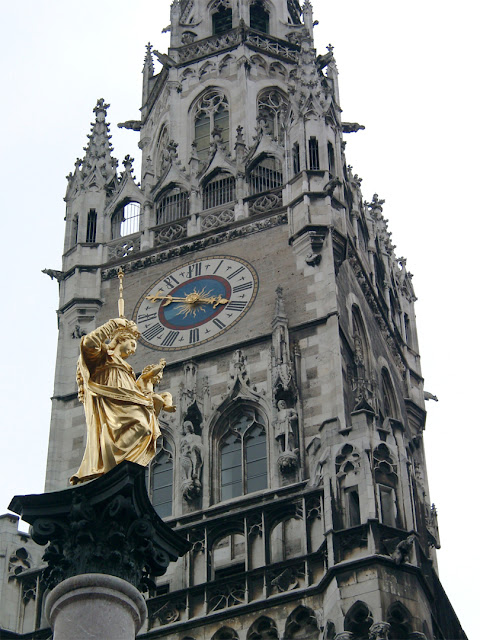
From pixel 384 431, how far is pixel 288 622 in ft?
13.3

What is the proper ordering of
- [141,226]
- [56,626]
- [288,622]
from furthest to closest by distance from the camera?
[141,226] → [288,622] → [56,626]

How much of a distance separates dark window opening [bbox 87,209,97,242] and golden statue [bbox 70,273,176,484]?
1692cm

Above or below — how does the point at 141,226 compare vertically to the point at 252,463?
above

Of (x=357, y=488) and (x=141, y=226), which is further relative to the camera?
(x=141, y=226)

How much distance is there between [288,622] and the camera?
28.6 m

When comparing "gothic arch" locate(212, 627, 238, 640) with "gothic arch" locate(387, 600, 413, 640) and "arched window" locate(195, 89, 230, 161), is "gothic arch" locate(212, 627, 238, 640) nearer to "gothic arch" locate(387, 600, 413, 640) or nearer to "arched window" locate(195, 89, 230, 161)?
"gothic arch" locate(387, 600, 413, 640)

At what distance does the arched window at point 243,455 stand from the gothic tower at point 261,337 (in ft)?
0.16

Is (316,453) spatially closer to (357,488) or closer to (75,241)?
(357,488)

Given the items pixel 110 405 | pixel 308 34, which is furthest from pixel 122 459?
pixel 308 34

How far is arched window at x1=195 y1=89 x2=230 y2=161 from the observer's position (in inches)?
1688

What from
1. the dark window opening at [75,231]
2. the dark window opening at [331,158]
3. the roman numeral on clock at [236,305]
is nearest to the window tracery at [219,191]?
the dark window opening at [331,158]

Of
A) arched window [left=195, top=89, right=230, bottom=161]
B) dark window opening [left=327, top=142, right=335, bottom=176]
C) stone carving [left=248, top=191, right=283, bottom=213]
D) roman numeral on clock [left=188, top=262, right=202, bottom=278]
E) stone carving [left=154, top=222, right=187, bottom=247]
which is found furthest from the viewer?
arched window [left=195, top=89, right=230, bottom=161]

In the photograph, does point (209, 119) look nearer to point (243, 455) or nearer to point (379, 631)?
point (243, 455)

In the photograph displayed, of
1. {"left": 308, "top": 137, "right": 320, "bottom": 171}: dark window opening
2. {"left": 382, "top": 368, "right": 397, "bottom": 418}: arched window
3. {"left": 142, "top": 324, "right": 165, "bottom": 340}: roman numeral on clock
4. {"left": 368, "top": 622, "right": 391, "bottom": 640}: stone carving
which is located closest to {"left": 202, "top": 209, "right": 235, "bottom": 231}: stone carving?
{"left": 308, "top": 137, "right": 320, "bottom": 171}: dark window opening
